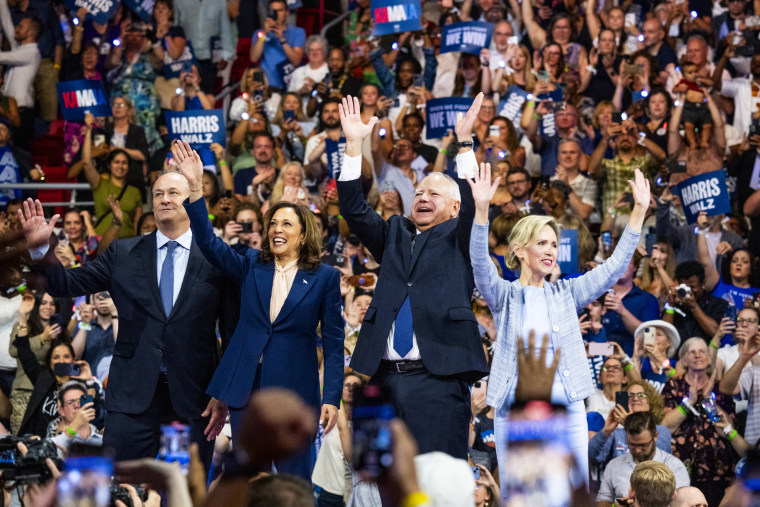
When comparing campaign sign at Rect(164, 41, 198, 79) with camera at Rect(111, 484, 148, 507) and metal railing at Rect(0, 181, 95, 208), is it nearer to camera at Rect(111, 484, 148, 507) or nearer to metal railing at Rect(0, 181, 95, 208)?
metal railing at Rect(0, 181, 95, 208)

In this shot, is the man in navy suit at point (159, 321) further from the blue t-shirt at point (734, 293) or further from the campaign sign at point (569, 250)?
the blue t-shirt at point (734, 293)

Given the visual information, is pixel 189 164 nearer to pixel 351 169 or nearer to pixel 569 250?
pixel 351 169

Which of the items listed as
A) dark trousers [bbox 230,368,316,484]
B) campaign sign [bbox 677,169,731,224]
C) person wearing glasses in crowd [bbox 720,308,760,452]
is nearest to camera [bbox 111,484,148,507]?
dark trousers [bbox 230,368,316,484]

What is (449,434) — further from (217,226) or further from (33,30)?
(33,30)

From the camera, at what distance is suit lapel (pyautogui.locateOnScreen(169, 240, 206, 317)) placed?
15.9 feet

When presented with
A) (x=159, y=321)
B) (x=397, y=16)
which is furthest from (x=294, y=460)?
(x=397, y=16)

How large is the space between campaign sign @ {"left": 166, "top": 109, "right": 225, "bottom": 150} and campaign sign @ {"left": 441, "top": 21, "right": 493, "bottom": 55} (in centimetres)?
210

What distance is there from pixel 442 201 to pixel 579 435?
1.17 metres

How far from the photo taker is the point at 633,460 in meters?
6.08

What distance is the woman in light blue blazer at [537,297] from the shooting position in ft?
14.4

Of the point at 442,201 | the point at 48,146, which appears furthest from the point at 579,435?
the point at 48,146

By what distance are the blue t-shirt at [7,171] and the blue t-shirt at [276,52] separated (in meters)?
2.51

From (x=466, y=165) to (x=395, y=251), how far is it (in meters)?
0.50

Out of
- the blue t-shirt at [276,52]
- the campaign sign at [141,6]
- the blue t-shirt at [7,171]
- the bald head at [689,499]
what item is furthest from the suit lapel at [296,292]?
the campaign sign at [141,6]
